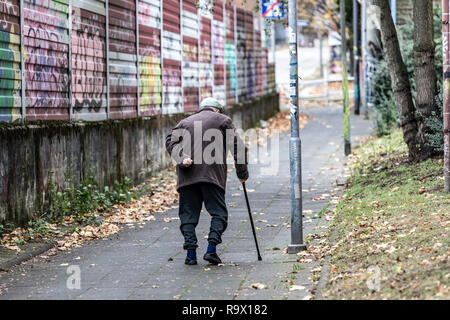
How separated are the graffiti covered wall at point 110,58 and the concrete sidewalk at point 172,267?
7.58 ft

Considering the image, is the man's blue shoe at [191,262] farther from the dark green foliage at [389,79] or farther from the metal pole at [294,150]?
the dark green foliage at [389,79]

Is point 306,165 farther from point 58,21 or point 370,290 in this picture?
point 370,290

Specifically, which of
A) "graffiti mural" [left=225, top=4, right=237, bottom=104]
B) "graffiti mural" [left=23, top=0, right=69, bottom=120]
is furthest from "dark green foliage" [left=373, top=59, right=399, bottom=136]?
"graffiti mural" [left=23, top=0, right=69, bottom=120]

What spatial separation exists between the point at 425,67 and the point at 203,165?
19.2 feet

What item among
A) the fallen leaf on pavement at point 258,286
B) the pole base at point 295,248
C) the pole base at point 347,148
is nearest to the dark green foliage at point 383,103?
the pole base at point 347,148

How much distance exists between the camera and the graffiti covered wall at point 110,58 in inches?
446

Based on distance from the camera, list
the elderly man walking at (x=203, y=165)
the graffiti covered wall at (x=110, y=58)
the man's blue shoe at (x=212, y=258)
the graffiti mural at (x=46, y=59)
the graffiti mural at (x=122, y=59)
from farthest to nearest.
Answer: the graffiti mural at (x=122, y=59) < the graffiti mural at (x=46, y=59) < the graffiti covered wall at (x=110, y=58) < the elderly man walking at (x=203, y=165) < the man's blue shoe at (x=212, y=258)

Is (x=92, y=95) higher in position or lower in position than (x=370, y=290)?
higher

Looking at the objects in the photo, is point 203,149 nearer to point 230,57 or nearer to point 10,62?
point 10,62

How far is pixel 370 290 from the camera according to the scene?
682cm

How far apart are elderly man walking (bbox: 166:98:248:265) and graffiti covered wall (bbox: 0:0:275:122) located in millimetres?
2860
